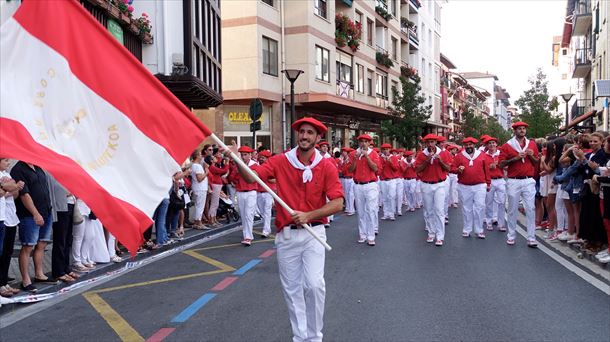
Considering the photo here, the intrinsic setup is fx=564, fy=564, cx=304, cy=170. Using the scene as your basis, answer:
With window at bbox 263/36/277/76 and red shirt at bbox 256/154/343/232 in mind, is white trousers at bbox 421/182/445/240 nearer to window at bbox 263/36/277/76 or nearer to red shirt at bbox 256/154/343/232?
red shirt at bbox 256/154/343/232

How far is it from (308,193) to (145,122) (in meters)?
1.80

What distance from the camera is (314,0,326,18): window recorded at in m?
29.4

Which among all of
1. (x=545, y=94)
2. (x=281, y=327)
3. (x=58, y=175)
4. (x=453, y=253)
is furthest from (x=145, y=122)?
(x=545, y=94)

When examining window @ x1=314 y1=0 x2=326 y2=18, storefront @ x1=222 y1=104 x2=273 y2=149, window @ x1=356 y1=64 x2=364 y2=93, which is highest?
window @ x1=314 y1=0 x2=326 y2=18

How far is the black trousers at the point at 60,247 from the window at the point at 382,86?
3246cm

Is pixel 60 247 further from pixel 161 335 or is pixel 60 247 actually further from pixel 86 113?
pixel 86 113

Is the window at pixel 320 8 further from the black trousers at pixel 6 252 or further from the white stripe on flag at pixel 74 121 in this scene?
the white stripe on flag at pixel 74 121

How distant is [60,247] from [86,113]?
16.8 feet

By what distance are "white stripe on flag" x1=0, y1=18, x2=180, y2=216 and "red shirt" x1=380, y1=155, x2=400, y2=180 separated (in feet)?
43.6

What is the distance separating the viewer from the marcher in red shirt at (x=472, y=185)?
1230 centimetres

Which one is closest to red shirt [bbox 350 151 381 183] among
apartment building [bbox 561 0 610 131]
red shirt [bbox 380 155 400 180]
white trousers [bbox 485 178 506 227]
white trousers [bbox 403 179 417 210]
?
white trousers [bbox 485 178 506 227]

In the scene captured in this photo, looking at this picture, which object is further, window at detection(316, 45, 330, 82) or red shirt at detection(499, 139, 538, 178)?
window at detection(316, 45, 330, 82)

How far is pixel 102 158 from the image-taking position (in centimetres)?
366

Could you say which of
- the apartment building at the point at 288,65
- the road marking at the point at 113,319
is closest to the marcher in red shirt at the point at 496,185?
the road marking at the point at 113,319
